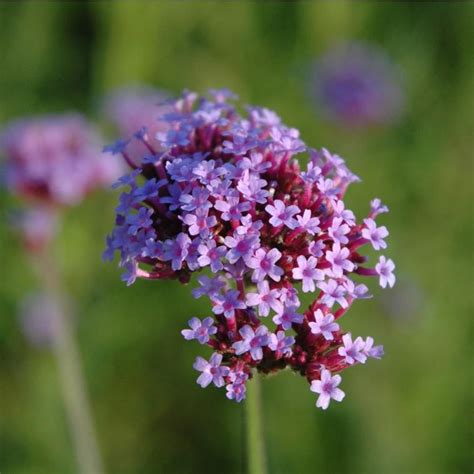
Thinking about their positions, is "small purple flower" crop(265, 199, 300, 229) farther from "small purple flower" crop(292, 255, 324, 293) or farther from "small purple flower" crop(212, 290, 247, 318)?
"small purple flower" crop(212, 290, 247, 318)

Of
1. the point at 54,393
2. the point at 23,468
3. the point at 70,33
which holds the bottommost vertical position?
the point at 23,468

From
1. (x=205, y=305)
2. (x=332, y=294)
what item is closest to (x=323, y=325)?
(x=332, y=294)

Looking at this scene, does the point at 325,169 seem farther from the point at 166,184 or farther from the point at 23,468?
the point at 23,468

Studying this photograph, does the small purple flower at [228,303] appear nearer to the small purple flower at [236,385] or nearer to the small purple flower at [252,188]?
the small purple flower at [236,385]

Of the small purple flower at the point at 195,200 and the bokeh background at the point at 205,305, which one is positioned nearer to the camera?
the small purple flower at the point at 195,200

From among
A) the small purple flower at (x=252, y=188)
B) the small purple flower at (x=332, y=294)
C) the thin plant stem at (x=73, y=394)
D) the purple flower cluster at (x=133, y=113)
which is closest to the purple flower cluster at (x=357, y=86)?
the purple flower cluster at (x=133, y=113)

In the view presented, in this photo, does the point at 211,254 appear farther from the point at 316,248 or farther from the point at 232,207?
the point at 316,248

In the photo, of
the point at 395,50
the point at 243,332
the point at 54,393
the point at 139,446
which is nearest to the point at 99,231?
the point at 54,393
